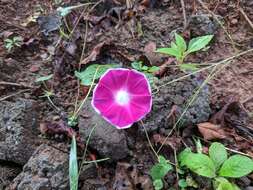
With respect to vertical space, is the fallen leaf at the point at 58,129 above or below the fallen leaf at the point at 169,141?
above

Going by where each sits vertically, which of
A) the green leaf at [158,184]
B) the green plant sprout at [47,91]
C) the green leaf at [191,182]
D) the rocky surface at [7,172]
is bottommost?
the rocky surface at [7,172]

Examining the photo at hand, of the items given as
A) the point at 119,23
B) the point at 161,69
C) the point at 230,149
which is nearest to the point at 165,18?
the point at 119,23

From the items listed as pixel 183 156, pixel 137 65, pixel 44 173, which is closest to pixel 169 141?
pixel 183 156

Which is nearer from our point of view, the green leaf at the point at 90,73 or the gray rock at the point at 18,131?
the gray rock at the point at 18,131

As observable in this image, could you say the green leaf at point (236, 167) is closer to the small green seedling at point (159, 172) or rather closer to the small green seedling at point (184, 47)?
the small green seedling at point (159, 172)

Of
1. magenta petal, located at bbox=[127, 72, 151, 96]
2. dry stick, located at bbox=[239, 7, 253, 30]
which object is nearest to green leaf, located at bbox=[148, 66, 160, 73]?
magenta petal, located at bbox=[127, 72, 151, 96]

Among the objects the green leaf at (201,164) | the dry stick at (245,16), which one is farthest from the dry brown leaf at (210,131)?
the dry stick at (245,16)
